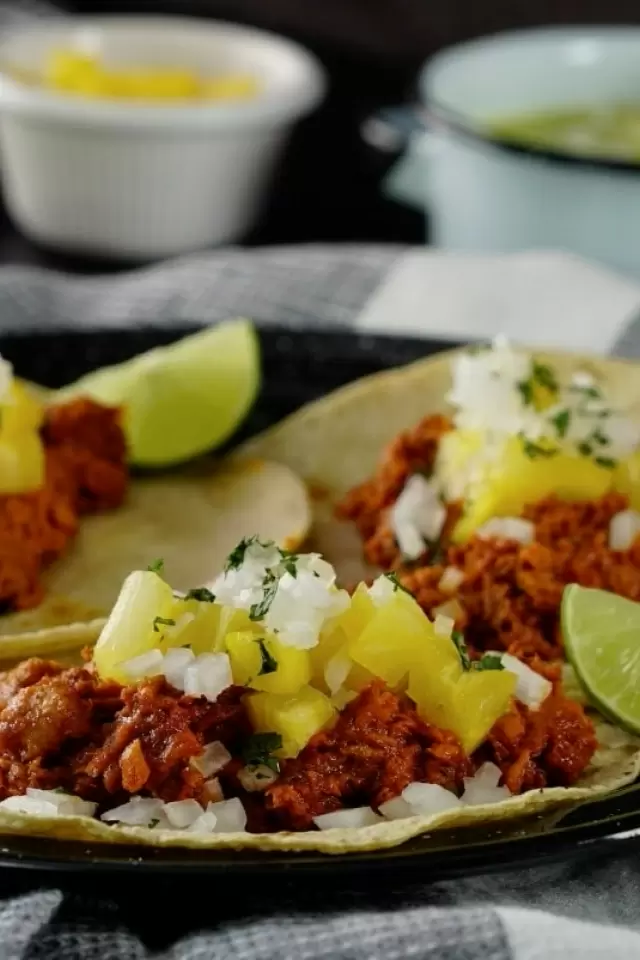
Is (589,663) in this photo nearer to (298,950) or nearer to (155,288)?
(298,950)

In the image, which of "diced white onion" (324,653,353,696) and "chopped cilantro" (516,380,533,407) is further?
"chopped cilantro" (516,380,533,407)

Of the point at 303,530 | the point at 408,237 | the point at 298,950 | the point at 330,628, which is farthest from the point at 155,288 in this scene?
the point at 298,950

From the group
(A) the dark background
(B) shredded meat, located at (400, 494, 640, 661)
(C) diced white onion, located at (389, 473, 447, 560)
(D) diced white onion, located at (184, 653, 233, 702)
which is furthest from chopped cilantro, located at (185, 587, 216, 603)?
(A) the dark background

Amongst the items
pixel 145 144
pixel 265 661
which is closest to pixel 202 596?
pixel 265 661

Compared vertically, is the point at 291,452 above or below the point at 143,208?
above

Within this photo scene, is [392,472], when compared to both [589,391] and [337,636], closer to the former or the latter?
[589,391]

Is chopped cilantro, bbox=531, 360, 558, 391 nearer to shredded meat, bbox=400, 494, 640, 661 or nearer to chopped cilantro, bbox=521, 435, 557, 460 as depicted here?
chopped cilantro, bbox=521, 435, 557, 460

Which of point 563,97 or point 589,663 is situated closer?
point 589,663
